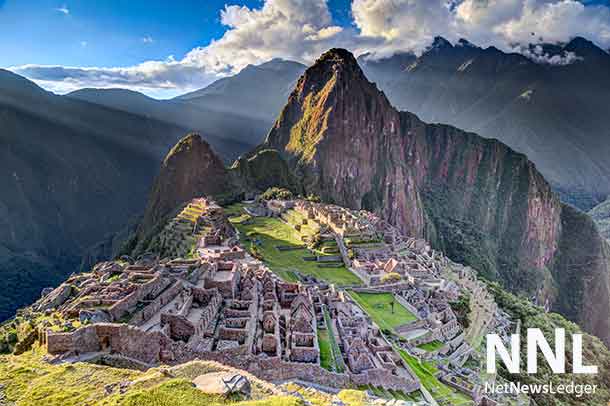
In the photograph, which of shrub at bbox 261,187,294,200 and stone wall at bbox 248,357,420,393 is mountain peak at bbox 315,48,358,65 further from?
stone wall at bbox 248,357,420,393

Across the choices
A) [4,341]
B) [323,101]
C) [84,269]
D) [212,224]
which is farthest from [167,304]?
[323,101]

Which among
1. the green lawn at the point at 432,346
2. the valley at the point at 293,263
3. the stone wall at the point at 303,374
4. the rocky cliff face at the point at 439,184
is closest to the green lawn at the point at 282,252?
the valley at the point at 293,263

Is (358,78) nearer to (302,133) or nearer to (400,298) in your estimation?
(302,133)

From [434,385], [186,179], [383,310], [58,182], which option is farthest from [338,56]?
[434,385]

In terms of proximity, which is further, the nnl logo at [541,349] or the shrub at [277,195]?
the shrub at [277,195]

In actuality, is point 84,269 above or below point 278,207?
below

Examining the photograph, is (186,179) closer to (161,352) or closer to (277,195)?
(277,195)

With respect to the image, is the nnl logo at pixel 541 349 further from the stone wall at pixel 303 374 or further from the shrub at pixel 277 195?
the shrub at pixel 277 195
